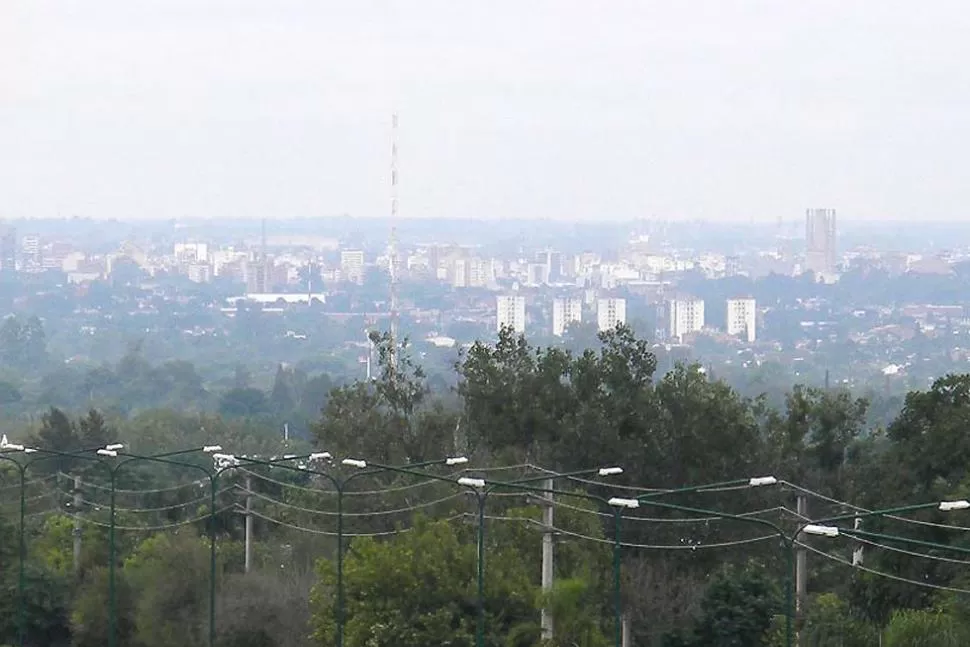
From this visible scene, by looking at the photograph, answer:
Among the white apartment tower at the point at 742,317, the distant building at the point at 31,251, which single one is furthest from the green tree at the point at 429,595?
the distant building at the point at 31,251

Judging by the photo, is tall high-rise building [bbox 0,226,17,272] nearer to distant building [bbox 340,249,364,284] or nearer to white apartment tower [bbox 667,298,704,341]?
distant building [bbox 340,249,364,284]

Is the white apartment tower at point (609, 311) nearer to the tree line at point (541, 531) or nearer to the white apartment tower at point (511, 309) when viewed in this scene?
the white apartment tower at point (511, 309)

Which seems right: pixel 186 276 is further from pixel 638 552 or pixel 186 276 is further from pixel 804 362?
pixel 638 552

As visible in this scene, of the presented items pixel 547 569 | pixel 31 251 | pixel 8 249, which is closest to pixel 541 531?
pixel 547 569

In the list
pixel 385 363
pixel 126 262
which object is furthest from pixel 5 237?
pixel 385 363

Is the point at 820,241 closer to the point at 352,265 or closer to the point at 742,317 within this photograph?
the point at 742,317

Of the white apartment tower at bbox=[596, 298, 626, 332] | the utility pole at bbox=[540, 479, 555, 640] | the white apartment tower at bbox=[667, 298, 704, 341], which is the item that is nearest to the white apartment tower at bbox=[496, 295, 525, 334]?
the white apartment tower at bbox=[596, 298, 626, 332]
